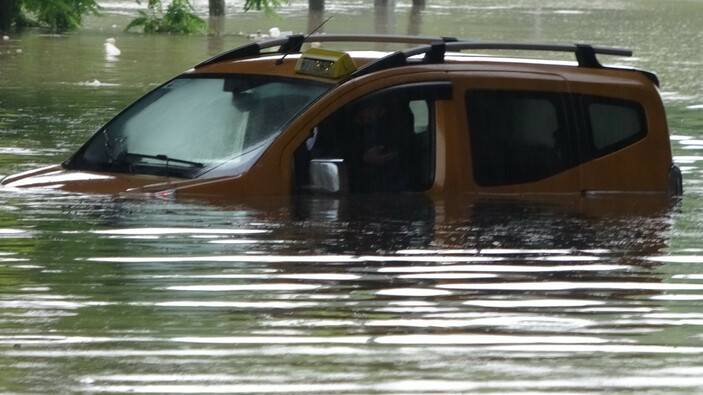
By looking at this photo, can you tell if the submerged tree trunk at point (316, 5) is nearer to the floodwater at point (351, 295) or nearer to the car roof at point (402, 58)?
the floodwater at point (351, 295)

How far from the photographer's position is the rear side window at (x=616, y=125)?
1062 centimetres

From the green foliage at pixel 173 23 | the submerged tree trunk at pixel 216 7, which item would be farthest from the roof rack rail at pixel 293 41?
the submerged tree trunk at pixel 216 7

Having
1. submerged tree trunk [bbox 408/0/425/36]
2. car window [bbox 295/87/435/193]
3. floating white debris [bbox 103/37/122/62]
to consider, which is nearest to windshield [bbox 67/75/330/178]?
car window [bbox 295/87/435/193]

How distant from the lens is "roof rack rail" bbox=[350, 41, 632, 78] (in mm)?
10234

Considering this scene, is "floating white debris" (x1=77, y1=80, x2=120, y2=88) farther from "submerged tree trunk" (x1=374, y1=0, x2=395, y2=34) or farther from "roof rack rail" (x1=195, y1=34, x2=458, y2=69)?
"submerged tree trunk" (x1=374, y1=0, x2=395, y2=34)

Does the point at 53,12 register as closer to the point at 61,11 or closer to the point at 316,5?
the point at 61,11

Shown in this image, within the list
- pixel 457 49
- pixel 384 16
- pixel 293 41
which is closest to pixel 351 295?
pixel 457 49

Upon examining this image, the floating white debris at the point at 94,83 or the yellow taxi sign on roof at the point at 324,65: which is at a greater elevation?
the yellow taxi sign on roof at the point at 324,65

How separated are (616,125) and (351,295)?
9.57 ft

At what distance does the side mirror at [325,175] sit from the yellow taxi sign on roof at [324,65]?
448 mm

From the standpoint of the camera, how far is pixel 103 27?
43719mm

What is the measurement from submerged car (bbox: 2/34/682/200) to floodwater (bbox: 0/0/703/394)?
0.50 ft

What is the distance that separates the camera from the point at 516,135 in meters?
10.4

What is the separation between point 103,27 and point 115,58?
12838mm
